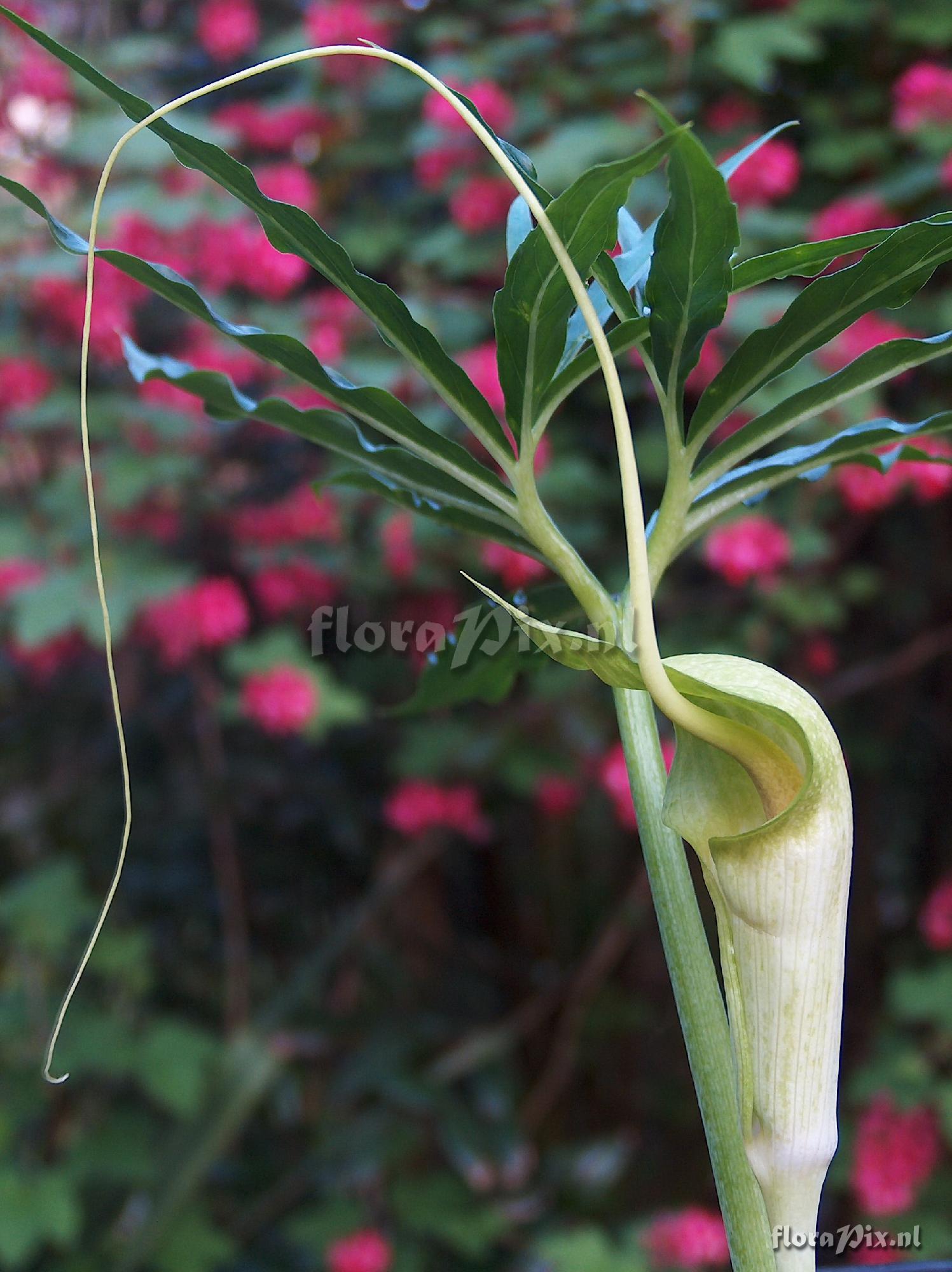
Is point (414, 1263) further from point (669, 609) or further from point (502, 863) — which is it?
point (669, 609)

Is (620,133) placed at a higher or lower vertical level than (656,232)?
higher

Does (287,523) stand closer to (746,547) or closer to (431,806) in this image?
(431,806)

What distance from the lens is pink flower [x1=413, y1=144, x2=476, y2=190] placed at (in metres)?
1.04

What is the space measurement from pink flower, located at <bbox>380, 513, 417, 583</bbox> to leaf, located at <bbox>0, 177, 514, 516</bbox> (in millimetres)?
637

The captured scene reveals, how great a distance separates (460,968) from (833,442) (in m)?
A: 1.17

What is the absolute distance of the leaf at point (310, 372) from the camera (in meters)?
0.29

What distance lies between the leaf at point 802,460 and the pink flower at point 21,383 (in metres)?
0.82

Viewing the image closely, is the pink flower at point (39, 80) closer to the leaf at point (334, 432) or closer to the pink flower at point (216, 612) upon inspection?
the pink flower at point (216, 612)

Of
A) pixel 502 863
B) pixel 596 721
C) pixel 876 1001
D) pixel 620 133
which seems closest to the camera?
pixel 620 133

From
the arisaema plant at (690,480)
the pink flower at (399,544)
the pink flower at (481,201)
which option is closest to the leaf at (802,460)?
the arisaema plant at (690,480)

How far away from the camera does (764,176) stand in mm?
961

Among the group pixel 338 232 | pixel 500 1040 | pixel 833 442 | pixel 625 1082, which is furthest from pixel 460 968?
pixel 833 442

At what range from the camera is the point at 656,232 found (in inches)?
10.6

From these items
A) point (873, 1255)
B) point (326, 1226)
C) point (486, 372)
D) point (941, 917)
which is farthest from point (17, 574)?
point (873, 1255)
